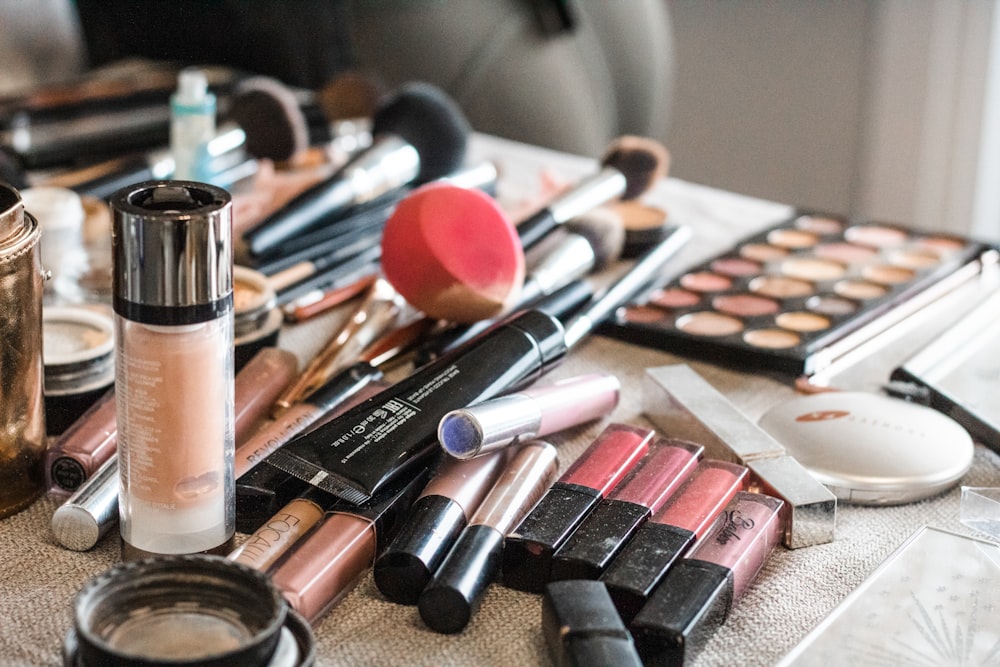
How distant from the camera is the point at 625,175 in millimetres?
857

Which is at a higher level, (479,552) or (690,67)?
(479,552)

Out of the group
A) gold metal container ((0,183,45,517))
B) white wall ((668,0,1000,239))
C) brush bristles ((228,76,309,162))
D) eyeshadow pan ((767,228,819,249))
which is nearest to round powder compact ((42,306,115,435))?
gold metal container ((0,183,45,517))

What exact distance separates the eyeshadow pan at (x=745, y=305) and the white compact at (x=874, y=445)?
130 mm

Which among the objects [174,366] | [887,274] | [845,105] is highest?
[174,366]

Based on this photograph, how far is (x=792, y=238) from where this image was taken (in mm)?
851

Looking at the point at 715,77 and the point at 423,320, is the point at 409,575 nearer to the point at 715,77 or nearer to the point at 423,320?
the point at 423,320

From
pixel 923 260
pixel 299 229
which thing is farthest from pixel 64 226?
pixel 923 260

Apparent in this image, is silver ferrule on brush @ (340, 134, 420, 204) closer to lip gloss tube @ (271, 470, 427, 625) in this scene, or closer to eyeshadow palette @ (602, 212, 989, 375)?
eyeshadow palette @ (602, 212, 989, 375)

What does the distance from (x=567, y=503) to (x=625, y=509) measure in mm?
24

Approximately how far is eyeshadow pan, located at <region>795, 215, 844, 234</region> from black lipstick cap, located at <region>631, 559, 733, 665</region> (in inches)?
18.5

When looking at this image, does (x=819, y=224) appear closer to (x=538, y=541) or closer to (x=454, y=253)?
(x=454, y=253)

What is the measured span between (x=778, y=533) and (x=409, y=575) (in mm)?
163

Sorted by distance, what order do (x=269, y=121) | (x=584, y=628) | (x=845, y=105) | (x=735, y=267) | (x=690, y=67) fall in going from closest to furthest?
(x=584, y=628) → (x=735, y=267) → (x=269, y=121) → (x=845, y=105) → (x=690, y=67)

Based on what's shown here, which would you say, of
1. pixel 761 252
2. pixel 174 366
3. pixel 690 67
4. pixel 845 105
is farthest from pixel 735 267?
pixel 690 67
